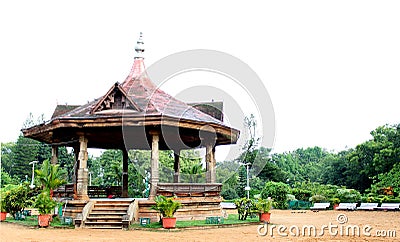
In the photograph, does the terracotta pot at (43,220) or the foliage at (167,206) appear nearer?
the foliage at (167,206)

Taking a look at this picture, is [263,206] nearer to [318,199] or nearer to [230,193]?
[318,199]

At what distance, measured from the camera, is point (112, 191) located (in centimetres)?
2112

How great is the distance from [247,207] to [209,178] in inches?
89.7

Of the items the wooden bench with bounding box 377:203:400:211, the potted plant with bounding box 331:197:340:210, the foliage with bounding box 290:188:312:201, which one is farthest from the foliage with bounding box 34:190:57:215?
the foliage with bounding box 290:188:312:201

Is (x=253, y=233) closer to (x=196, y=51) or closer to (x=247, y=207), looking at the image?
(x=247, y=207)

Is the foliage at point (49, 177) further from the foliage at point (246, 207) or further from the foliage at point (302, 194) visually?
the foliage at point (302, 194)

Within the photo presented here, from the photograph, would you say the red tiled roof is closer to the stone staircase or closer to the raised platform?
the raised platform

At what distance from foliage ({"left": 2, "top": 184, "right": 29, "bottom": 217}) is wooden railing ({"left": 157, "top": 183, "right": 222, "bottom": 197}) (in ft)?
17.6

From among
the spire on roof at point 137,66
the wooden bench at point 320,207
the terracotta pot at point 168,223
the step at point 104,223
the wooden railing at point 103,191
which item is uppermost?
the spire on roof at point 137,66

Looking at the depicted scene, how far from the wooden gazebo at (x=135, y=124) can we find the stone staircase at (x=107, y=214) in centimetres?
87

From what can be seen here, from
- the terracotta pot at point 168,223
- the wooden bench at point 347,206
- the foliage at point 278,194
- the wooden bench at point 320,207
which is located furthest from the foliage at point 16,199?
the wooden bench at point 347,206

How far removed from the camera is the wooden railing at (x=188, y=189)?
1527cm

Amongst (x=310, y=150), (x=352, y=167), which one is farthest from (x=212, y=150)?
(x=310, y=150)

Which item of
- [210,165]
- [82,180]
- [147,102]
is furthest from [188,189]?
[82,180]
